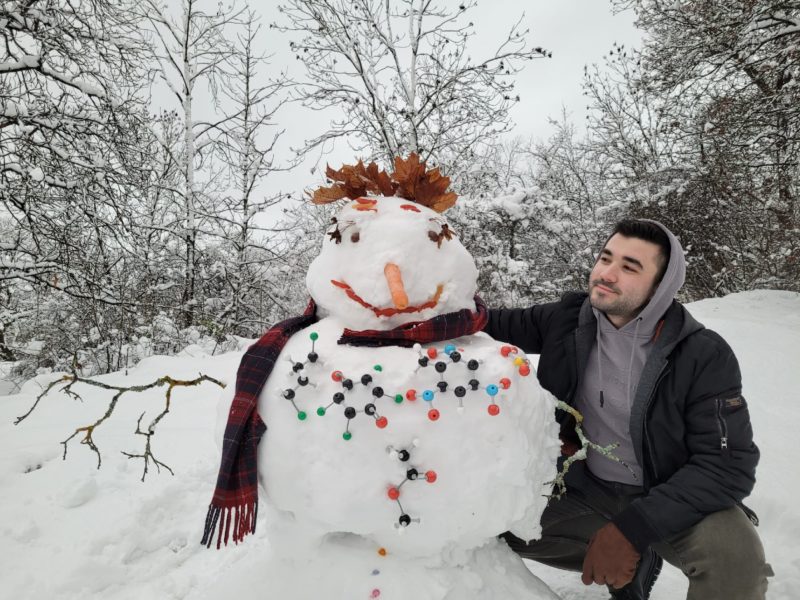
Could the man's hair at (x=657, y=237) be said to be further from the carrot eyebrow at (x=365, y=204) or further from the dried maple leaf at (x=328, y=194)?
the dried maple leaf at (x=328, y=194)

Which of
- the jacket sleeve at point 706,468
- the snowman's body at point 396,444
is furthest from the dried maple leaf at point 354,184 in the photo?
the jacket sleeve at point 706,468

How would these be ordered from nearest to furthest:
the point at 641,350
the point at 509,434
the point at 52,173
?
the point at 509,434 < the point at 641,350 < the point at 52,173

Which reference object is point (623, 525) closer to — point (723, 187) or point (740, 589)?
point (740, 589)

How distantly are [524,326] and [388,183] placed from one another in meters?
0.95

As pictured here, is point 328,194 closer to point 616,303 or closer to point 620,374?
point 616,303

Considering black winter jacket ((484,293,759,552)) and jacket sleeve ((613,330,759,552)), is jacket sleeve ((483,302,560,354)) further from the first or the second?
jacket sleeve ((613,330,759,552))

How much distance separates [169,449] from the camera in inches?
104

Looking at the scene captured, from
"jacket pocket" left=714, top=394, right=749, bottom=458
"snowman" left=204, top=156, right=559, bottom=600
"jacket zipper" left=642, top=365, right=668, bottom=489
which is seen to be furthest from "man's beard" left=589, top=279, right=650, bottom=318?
"snowman" left=204, top=156, right=559, bottom=600

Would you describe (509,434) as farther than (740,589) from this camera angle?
No

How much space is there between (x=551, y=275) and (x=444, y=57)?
24.6 feet

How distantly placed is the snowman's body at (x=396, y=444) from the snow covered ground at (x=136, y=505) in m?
0.47

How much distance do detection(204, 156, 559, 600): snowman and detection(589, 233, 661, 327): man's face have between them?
59cm

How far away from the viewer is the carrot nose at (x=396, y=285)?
1.19 meters

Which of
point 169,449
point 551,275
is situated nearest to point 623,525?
point 169,449
